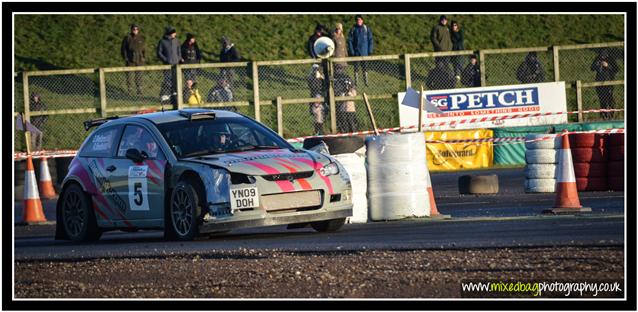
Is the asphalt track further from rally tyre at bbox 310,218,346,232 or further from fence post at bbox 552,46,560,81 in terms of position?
fence post at bbox 552,46,560,81

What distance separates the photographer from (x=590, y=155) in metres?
18.1

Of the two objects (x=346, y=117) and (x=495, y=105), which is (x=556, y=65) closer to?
(x=495, y=105)

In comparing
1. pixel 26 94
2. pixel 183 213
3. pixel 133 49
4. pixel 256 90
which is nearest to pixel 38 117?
pixel 26 94

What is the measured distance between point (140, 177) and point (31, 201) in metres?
4.45

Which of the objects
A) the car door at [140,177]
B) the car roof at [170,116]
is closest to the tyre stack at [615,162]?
the car roof at [170,116]

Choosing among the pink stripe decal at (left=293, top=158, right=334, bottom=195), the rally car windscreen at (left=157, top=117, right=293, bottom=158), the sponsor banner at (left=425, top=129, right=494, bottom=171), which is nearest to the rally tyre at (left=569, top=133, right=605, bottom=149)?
the rally car windscreen at (left=157, top=117, right=293, bottom=158)

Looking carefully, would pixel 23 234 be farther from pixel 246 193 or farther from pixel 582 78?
pixel 582 78

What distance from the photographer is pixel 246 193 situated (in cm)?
1293

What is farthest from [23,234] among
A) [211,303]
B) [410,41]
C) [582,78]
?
[410,41]

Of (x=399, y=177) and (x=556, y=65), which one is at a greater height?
(x=556, y=65)

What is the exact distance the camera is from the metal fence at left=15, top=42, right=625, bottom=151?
26.4m

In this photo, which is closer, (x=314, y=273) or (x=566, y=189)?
(x=314, y=273)

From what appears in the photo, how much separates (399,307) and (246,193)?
498cm

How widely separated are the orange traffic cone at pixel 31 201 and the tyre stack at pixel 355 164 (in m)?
4.64
